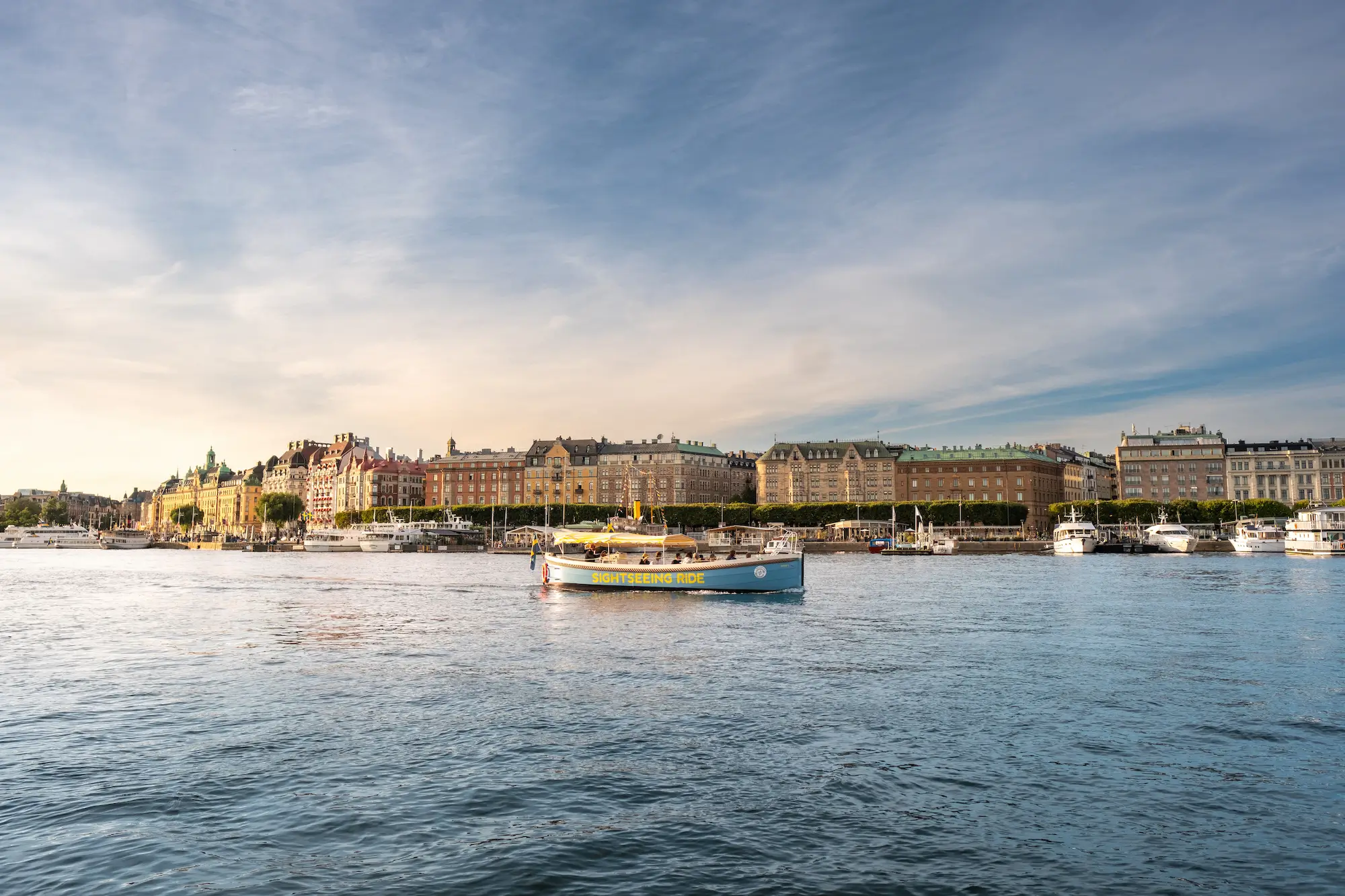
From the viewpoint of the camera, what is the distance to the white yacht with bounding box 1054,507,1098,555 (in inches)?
5394

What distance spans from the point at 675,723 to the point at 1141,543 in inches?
5629

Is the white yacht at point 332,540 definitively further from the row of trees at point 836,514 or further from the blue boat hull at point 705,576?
the blue boat hull at point 705,576

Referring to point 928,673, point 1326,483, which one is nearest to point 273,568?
point 928,673

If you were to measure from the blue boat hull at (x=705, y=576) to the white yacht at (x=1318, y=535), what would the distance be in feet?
293

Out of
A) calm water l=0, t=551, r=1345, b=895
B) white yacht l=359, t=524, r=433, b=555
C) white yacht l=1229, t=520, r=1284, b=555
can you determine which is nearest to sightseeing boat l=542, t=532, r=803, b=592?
calm water l=0, t=551, r=1345, b=895

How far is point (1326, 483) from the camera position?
199750 millimetres

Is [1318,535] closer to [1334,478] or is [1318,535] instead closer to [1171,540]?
[1171,540]

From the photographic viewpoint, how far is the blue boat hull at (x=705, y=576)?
54.7 meters

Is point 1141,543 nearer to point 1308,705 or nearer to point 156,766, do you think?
point 1308,705

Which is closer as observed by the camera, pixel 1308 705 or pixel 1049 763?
pixel 1049 763

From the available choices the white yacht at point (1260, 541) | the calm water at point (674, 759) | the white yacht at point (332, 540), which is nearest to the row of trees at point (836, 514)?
the white yacht at point (332, 540)

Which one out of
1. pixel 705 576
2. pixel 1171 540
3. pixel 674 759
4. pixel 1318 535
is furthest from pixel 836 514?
pixel 674 759

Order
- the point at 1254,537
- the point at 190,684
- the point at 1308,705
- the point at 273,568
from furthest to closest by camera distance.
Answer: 1. the point at 1254,537
2. the point at 273,568
3. the point at 190,684
4. the point at 1308,705

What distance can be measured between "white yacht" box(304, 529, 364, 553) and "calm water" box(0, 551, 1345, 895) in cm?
14539
